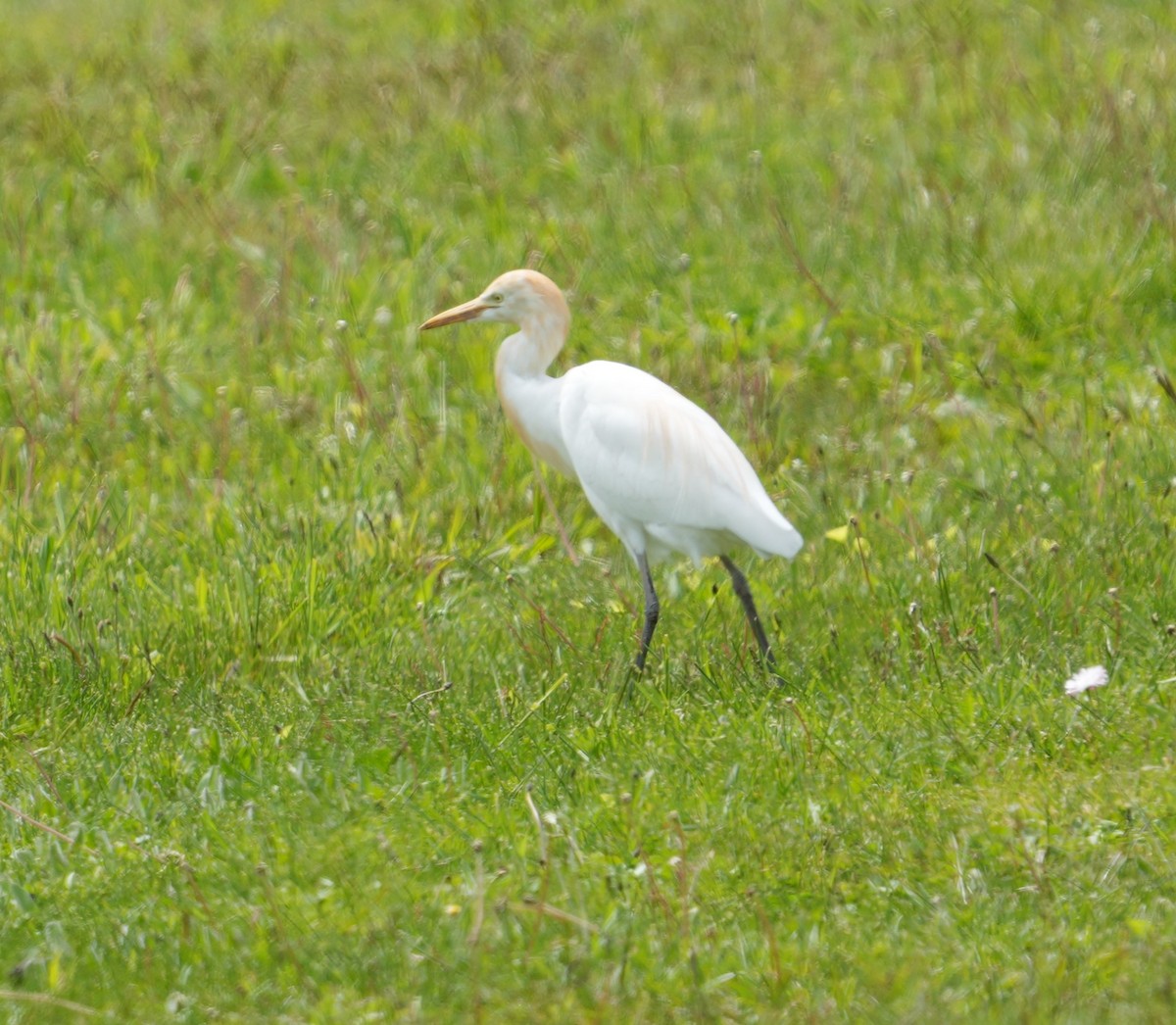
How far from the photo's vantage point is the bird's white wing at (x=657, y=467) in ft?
15.7

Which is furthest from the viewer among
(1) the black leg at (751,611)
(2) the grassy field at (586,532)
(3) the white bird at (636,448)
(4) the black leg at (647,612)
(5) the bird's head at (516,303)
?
(5) the bird's head at (516,303)

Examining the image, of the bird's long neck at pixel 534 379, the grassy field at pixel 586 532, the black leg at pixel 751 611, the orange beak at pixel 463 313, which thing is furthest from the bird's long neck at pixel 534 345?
the black leg at pixel 751 611

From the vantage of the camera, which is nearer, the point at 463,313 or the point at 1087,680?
the point at 1087,680

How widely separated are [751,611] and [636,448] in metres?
0.59

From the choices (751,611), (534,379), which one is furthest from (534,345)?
(751,611)

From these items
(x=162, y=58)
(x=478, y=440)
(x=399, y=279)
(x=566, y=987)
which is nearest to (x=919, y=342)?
(x=478, y=440)

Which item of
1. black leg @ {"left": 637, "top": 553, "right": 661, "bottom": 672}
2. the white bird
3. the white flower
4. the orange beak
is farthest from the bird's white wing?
the white flower

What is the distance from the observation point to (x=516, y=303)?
509 centimetres

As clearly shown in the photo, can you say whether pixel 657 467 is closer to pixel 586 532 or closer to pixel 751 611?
pixel 751 611

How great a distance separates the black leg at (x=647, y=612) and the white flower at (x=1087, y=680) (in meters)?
1.13

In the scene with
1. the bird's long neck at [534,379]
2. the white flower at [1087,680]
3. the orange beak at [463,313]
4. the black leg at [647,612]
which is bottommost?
the black leg at [647,612]

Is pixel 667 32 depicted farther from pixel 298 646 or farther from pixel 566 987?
pixel 566 987

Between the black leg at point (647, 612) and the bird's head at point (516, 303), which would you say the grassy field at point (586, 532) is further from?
the bird's head at point (516, 303)

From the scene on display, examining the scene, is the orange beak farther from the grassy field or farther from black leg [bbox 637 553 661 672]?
black leg [bbox 637 553 661 672]
